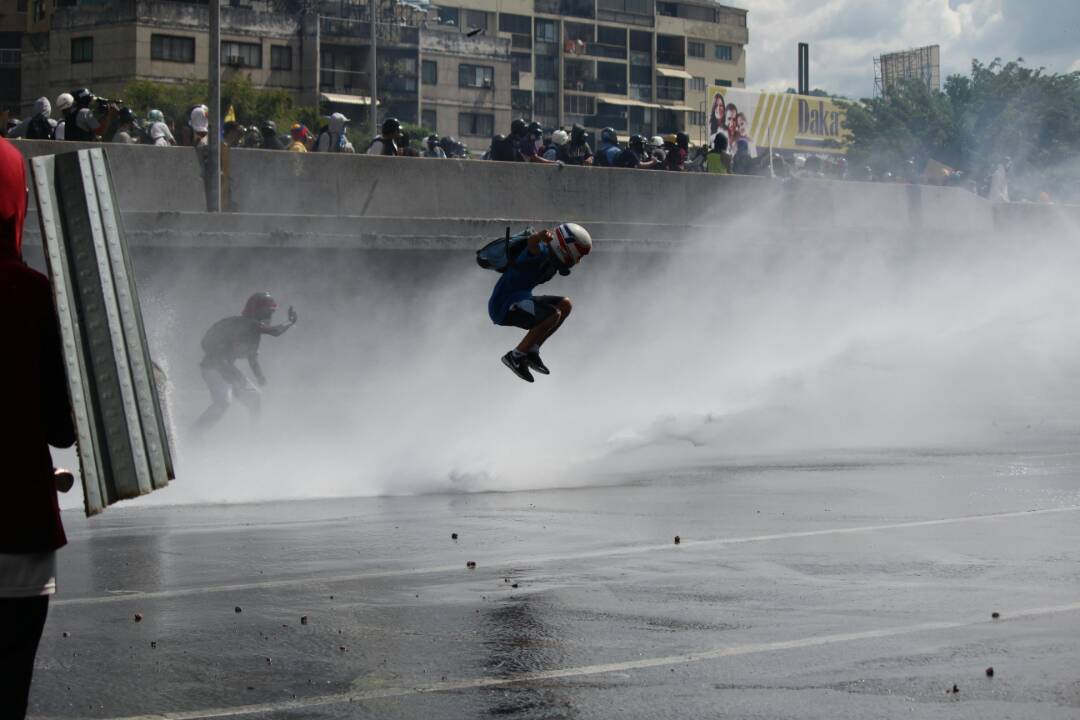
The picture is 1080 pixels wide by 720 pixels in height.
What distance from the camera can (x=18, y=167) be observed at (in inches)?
160

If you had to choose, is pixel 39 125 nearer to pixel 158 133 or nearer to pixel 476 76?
pixel 158 133

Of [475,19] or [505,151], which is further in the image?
[475,19]

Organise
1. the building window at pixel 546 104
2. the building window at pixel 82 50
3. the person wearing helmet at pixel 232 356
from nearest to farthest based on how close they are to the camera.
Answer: the person wearing helmet at pixel 232 356
the building window at pixel 82 50
the building window at pixel 546 104

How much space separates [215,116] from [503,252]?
6.78 metres

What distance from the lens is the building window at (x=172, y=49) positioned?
79.6 metres

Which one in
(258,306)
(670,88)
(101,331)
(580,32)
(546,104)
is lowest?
(101,331)

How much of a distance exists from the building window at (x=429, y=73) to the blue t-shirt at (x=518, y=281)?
269ft

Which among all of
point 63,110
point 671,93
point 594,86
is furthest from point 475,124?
point 63,110

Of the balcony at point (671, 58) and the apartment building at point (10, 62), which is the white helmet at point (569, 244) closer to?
the apartment building at point (10, 62)

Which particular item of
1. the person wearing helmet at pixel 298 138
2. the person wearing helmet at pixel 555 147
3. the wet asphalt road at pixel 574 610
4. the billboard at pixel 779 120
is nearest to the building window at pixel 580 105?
the billboard at pixel 779 120

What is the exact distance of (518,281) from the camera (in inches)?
543

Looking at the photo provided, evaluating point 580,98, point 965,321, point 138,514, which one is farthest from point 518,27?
point 138,514

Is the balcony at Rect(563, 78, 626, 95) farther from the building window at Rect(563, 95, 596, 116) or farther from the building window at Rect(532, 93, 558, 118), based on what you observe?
the building window at Rect(532, 93, 558, 118)

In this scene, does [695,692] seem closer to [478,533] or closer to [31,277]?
[31,277]
